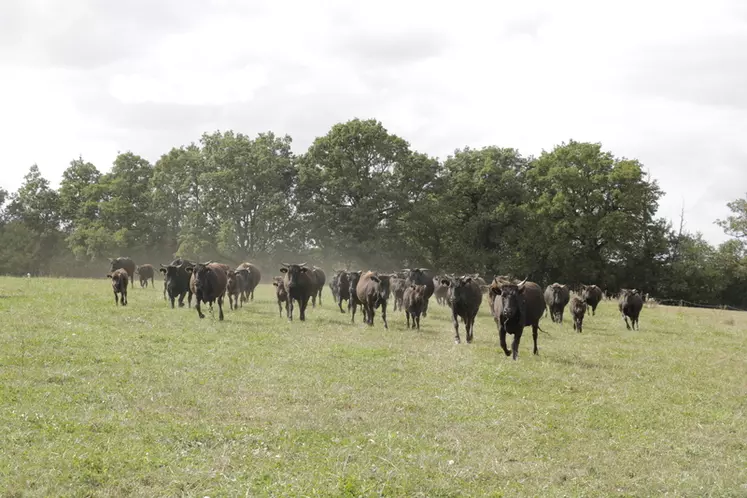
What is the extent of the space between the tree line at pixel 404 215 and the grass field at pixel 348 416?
3470 cm

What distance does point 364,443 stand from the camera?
8797 millimetres

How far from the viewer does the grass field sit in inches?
292

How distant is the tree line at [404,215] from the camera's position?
175 ft

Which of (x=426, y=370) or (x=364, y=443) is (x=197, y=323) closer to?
(x=426, y=370)

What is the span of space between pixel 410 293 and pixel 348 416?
13.2 m

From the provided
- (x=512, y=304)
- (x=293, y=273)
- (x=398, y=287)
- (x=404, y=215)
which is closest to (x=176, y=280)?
(x=293, y=273)

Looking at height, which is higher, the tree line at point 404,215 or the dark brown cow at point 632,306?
the tree line at point 404,215

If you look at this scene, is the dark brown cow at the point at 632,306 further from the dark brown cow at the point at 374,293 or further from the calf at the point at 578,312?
the dark brown cow at the point at 374,293

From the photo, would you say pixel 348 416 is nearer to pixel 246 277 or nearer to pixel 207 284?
pixel 207 284

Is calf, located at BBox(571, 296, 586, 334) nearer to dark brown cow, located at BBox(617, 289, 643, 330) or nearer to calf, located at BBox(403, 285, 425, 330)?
dark brown cow, located at BBox(617, 289, 643, 330)

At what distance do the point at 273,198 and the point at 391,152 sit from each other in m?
10.5

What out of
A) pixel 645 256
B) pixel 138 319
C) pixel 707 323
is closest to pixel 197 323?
pixel 138 319

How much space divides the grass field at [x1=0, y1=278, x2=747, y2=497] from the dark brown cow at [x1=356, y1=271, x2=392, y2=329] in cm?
415

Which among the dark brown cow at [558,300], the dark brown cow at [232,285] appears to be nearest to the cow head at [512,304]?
the dark brown cow at [558,300]
